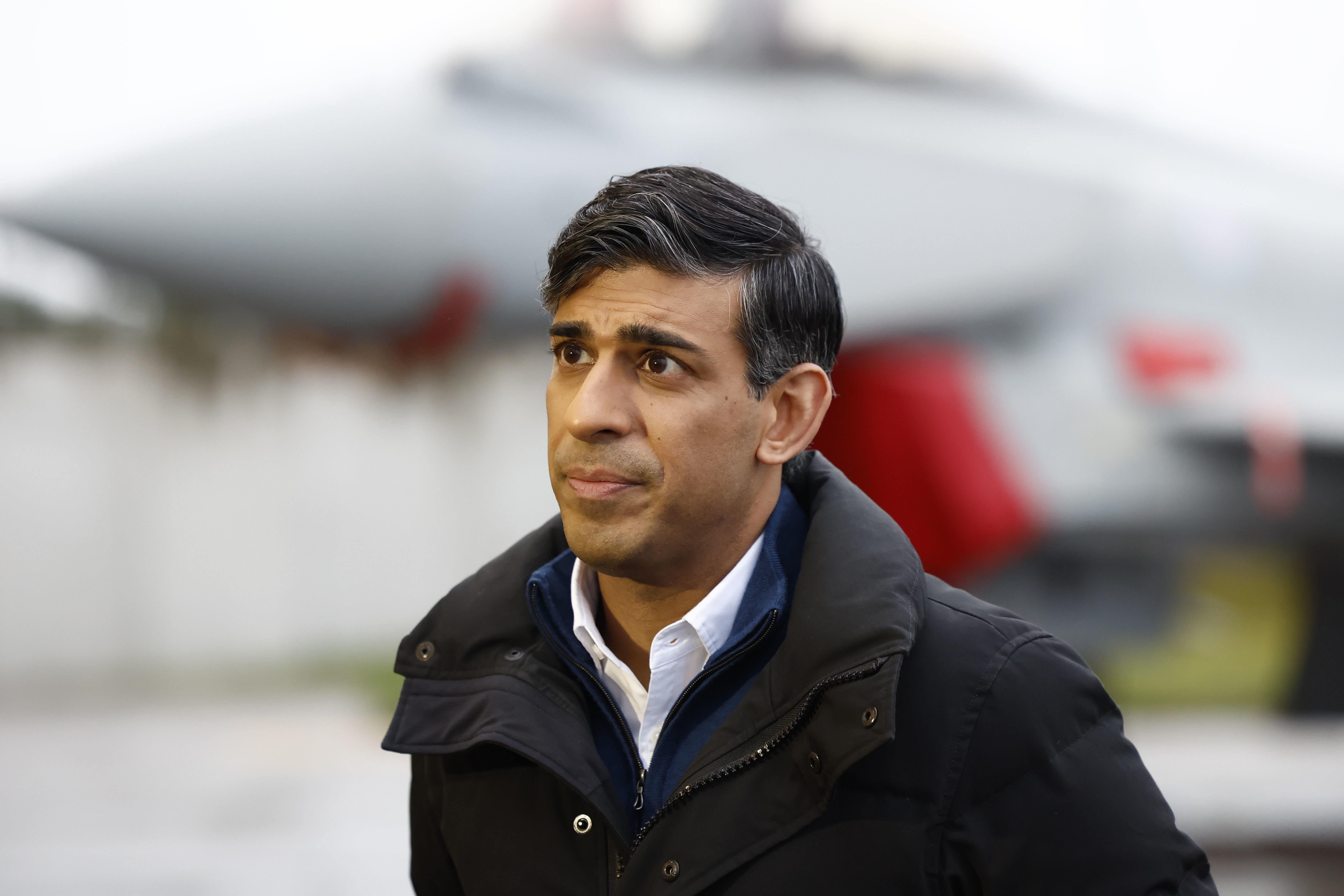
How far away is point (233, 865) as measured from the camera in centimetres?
389

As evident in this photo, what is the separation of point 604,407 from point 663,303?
0.44ft

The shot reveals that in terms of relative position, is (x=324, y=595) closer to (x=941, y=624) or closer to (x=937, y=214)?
Result: (x=937, y=214)

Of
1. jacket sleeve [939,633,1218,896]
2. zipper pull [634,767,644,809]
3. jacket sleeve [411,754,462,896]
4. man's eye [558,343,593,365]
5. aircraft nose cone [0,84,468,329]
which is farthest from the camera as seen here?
aircraft nose cone [0,84,468,329]

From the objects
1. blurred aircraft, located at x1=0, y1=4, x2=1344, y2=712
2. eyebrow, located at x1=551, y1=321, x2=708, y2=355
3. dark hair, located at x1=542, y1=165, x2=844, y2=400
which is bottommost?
eyebrow, located at x1=551, y1=321, x2=708, y2=355

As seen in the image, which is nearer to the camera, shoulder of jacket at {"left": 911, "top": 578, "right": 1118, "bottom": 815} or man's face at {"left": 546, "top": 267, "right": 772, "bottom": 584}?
shoulder of jacket at {"left": 911, "top": 578, "right": 1118, "bottom": 815}

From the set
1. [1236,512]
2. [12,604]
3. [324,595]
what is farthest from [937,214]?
[12,604]

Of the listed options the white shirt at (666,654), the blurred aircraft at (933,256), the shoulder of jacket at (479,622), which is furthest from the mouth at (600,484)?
the blurred aircraft at (933,256)

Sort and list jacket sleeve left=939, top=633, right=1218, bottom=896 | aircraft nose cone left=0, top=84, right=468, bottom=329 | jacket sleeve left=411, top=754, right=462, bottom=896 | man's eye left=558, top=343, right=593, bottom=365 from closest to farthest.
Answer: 1. jacket sleeve left=939, top=633, right=1218, bottom=896
2. man's eye left=558, top=343, right=593, bottom=365
3. jacket sleeve left=411, top=754, right=462, bottom=896
4. aircraft nose cone left=0, top=84, right=468, bottom=329

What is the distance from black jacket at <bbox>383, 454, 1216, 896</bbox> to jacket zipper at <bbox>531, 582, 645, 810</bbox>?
2 cm

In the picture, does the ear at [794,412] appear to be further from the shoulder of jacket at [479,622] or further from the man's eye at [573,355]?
the shoulder of jacket at [479,622]

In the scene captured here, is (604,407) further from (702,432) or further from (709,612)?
(709,612)

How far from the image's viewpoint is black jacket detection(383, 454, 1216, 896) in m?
1.11

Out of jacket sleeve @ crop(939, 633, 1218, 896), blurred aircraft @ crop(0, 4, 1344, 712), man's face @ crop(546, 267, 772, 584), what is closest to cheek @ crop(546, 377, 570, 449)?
man's face @ crop(546, 267, 772, 584)

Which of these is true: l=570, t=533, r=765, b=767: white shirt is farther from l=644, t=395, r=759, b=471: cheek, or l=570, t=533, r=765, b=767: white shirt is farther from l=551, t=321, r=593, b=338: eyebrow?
l=551, t=321, r=593, b=338: eyebrow
